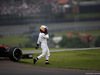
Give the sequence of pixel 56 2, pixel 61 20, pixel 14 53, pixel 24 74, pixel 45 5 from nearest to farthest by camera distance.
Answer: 1. pixel 24 74
2. pixel 14 53
3. pixel 45 5
4. pixel 56 2
5. pixel 61 20

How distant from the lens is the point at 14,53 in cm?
1190

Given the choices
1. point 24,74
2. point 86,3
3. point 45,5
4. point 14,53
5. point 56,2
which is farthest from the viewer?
point 86,3

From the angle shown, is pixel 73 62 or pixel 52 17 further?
pixel 52 17

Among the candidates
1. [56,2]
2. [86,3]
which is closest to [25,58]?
[56,2]

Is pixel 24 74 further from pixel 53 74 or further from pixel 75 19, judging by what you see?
pixel 75 19

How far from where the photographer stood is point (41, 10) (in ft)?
247

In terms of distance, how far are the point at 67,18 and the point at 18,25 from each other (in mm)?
19828

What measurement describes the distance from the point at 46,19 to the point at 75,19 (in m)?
12.1

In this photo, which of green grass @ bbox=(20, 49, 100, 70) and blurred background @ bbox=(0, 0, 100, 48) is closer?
green grass @ bbox=(20, 49, 100, 70)

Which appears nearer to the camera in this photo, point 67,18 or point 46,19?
point 46,19

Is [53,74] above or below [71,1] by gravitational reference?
→ below

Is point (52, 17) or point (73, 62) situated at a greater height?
point (52, 17)

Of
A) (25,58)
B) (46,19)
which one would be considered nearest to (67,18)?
(46,19)

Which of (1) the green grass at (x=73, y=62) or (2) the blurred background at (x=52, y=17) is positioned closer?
(1) the green grass at (x=73, y=62)
